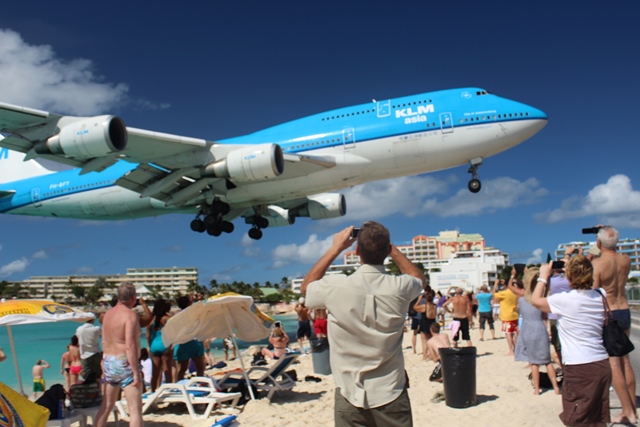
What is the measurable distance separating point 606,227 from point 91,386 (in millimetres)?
6345

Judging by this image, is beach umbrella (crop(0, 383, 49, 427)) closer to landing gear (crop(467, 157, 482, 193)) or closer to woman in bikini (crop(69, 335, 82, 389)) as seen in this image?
woman in bikini (crop(69, 335, 82, 389))

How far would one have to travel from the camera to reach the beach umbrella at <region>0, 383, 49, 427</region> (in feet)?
8.67

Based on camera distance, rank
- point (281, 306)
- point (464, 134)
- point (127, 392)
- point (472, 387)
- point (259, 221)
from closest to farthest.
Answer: point (127, 392) < point (472, 387) < point (464, 134) < point (259, 221) < point (281, 306)

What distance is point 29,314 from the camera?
234 inches

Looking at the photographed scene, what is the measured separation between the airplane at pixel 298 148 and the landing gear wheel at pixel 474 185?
0.04 m

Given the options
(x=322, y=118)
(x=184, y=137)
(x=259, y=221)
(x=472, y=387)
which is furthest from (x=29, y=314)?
(x=259, y=221)

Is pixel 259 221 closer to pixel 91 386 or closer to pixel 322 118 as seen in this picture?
pixel 322 118

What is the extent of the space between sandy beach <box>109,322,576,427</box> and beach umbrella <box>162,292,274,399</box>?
80 centimetres

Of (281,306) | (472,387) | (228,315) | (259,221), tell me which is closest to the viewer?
(472,387)

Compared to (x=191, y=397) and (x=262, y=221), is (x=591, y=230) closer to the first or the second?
(x=191, y=397)

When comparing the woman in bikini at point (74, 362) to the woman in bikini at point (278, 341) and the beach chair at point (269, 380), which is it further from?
the woman in bikini at point (278, 341)

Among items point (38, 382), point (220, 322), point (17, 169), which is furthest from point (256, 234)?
point (220, 322)

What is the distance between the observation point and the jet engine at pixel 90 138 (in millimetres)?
15359

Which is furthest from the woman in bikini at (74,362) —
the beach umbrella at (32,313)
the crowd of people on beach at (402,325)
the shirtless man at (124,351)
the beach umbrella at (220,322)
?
the crowd of people on beach at (402,325)
